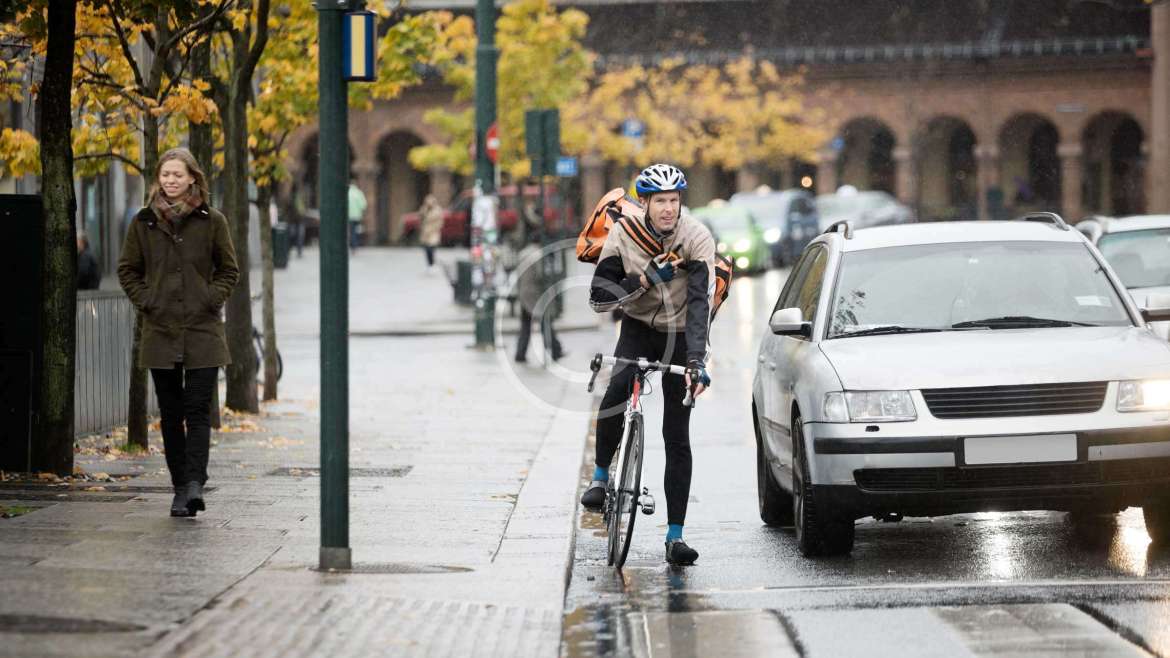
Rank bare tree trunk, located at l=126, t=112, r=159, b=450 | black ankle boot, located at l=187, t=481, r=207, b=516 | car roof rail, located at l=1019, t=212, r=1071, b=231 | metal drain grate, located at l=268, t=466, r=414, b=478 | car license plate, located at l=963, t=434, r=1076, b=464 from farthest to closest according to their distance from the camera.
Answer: bare tree trunk, located at l=126, t=112, r=159, b=450, metal drain grate, located at l=268, t=466, r=414, b=478, car roof rail, located at l=1019, t=212, r=1071, b=231, black ankle boot, located at l=187, t=481, r=207, b=516, car license plate, located at l=963, t=434, r=1076, b=464

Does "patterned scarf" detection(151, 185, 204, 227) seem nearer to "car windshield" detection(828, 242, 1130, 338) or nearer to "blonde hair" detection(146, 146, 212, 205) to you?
"blonde hair" detection(146, 146, 212, 205)

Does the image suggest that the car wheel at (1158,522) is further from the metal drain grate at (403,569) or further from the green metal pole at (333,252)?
the green metal pole at (333,252)

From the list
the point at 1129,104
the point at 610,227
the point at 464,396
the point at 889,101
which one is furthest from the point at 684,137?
the point at 610,227

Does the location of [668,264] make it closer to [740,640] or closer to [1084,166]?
[740,640]

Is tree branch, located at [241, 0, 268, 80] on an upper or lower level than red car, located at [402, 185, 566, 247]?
upper

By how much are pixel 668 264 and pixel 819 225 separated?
42761mm

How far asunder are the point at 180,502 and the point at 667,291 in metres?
2.51

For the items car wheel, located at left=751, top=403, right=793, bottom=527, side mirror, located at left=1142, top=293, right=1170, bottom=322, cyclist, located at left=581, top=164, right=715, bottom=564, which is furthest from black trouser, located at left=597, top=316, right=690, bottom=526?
side mirror, located at left=1142, top=293, right=1170, bottom=322

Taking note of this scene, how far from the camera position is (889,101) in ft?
227

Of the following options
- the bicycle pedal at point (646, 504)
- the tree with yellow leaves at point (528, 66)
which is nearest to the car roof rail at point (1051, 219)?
the bicycle pedal at point (646, 504)

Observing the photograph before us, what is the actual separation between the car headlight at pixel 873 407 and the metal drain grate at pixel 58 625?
328cm

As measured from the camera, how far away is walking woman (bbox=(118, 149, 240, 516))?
9461mm

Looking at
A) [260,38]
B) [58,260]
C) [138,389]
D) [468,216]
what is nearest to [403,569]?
[58,260]

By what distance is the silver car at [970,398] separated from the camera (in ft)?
27.5
